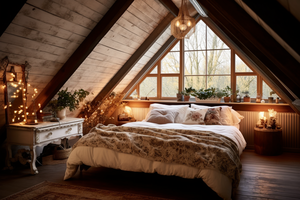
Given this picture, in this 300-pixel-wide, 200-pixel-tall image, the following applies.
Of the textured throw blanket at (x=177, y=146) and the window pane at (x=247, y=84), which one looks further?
the window pane at (x=247, y=84)

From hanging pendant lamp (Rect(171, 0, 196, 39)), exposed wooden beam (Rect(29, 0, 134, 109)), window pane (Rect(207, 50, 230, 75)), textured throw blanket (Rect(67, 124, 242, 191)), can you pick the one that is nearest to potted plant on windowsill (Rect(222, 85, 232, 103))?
window pane (Rect(207, 50, 230, 75))

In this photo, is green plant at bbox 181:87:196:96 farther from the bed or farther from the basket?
the basket

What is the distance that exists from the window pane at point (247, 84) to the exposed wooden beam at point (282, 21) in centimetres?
355

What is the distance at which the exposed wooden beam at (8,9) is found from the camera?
2.32 metres

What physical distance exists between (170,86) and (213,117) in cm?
159

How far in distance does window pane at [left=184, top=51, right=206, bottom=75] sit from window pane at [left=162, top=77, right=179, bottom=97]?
33 cm

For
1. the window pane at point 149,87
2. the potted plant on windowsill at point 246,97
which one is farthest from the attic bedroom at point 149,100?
the window pane at point 149,87

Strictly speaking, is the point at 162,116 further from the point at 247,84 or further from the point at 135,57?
the point at 247,84

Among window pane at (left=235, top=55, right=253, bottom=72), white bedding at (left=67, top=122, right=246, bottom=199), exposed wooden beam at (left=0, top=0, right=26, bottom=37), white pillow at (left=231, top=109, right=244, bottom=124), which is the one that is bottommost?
white bedding at (left=67, top=122, right=246, bottom=199)

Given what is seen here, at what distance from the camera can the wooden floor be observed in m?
2.70

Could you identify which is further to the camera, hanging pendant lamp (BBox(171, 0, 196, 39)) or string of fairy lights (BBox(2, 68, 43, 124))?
string of fairy lights (BBox(2, 68, 43, 124))

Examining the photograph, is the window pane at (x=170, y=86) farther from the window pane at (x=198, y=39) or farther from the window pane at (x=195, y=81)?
the window pane at (x=198, y=39)

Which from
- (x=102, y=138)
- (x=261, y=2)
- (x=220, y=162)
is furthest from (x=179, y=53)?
(x=261, y=2)

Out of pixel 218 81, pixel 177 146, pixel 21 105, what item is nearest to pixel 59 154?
pixel 21 105
